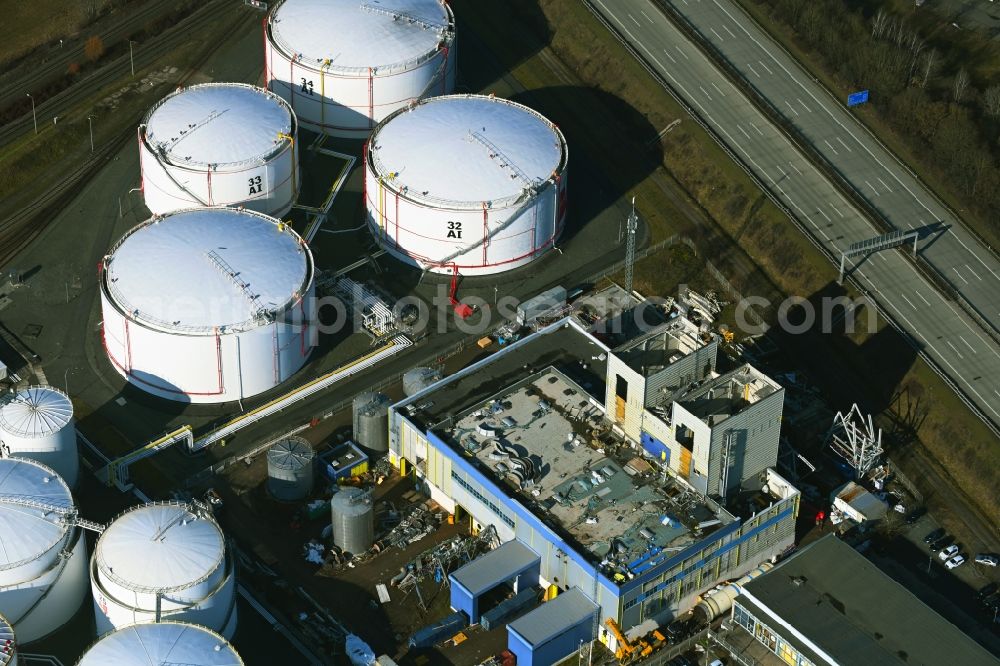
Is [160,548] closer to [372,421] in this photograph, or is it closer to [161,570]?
[161,570]

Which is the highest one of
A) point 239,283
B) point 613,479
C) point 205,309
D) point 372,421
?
point 239,283

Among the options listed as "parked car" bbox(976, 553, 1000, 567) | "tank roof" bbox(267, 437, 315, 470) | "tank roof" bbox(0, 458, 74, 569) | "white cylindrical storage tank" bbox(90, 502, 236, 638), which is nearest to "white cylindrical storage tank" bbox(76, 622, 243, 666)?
"white cylindrical storage tank" bbox(90, 502, 236, 638)

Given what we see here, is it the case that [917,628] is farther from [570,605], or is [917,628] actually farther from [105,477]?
[105,477]

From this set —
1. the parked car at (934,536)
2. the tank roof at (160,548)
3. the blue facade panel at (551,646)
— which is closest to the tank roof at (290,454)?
the tank roof at (160,548)

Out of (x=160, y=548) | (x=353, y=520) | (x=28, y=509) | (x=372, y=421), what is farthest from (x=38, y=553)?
(x=372, y=421)

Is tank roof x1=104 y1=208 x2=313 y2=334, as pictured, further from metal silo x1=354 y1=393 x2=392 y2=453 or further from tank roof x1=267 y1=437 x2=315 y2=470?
tank roof x1=267 y1=437 x2=315 y2=470
